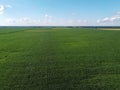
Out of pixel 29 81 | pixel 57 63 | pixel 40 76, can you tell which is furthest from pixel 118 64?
pixel 29 81

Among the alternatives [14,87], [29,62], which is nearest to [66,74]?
[14,87]

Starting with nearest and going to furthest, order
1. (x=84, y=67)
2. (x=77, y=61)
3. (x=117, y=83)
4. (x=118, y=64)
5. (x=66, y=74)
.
Result: 1. (x=117, y=83)
2. (x=66, y=74)
3. (x=84, y=67)
4. (x=118, y=64)
5. (x=77, y=61)

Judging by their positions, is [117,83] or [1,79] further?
[1,79]

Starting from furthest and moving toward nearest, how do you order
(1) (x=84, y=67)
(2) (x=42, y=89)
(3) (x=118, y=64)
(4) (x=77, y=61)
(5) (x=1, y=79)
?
(4) (x=77, y=61) < (3) (x=118, y=64) < (1) (x=84, y=67) < (5) (x=1, y=79) < (2) (x=42, y=89)

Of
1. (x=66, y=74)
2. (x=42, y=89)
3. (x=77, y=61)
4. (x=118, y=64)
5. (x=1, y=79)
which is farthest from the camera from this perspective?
(x=77, y=61)

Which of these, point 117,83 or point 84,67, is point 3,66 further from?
point 117,83

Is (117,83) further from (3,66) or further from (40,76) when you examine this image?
(3,66)

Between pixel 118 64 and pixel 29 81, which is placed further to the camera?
pixel 118 64

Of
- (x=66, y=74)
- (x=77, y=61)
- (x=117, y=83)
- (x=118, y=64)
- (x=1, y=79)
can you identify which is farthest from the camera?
(x=77, y=61)

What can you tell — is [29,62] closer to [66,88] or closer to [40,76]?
[40,76]
